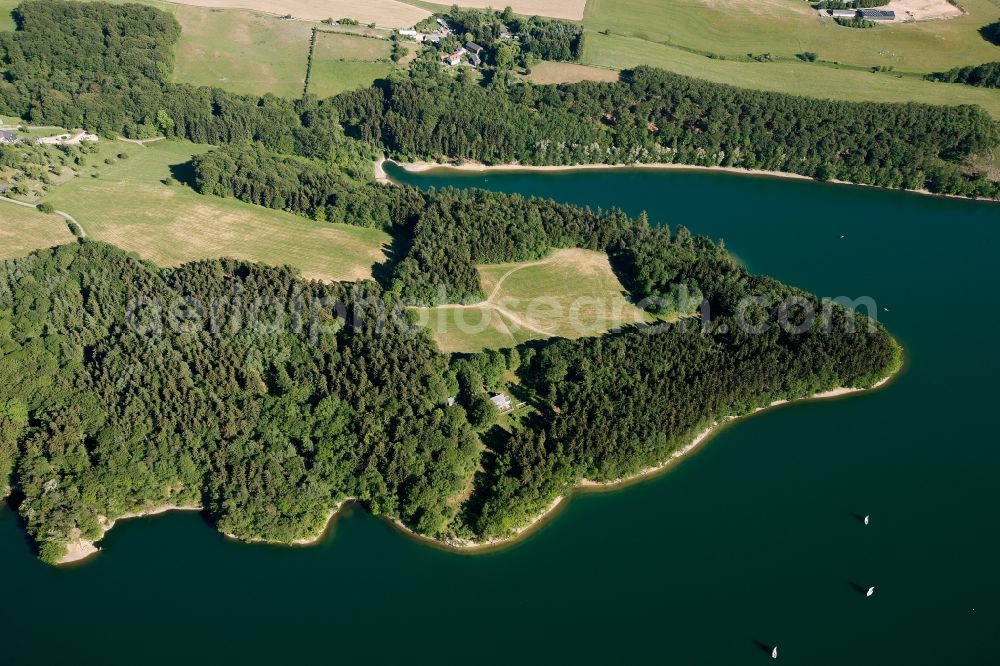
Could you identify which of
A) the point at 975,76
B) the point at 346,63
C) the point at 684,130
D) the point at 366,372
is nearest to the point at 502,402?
the point at 366,372

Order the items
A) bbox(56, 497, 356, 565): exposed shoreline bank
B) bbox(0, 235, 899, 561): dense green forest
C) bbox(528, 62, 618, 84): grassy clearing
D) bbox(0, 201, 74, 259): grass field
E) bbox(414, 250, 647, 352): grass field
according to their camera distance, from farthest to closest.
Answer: bbox(528, 62, 618, 84): grassy clearing, bbox(0, 201, 74, 259): grass field, bbox(414, 250, 647, 352): grass field, bbox(0, 235, 899, 561): dense green forest, bbox(56, 497, 356, 565): exposed shoreline bank

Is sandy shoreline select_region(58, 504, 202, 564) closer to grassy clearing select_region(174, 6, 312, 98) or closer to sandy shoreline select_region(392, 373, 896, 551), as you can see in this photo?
sandy shoreline select_region(392, 373, 896, 551)

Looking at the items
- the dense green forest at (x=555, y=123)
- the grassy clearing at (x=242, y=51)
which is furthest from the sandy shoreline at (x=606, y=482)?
the grassy clearing at (x=242, y=51)

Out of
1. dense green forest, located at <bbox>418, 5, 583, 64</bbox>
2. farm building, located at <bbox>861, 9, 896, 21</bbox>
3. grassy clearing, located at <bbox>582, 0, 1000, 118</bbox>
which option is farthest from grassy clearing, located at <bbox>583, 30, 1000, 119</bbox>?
farm building, located at <bbox>861, 9, 896, 21</bbox>

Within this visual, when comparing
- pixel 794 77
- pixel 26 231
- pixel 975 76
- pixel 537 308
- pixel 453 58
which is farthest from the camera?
pixel 453 58

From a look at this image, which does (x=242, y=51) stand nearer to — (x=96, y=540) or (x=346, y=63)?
(x=346, y=63)

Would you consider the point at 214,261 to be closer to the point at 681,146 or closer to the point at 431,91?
the point at 431,91
